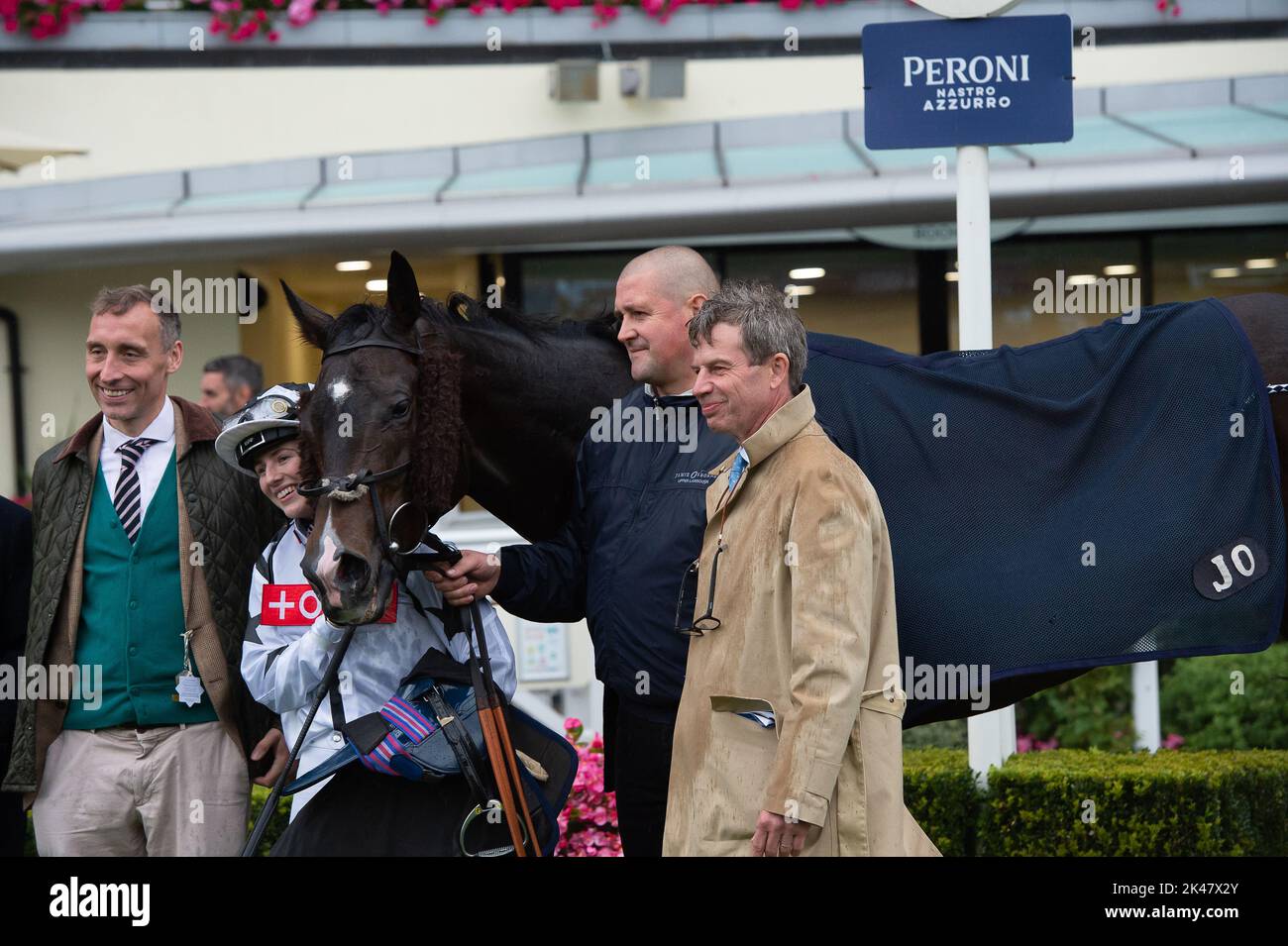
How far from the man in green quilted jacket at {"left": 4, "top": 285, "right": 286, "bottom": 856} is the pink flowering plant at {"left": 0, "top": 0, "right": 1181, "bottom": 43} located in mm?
6358

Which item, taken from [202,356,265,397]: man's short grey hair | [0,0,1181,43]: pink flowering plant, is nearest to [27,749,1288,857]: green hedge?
[202,356,265,397]: man's short grey hair

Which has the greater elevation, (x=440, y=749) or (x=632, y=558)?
(x=632, y=558)

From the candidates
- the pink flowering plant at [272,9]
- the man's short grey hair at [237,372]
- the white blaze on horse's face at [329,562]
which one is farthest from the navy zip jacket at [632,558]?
the pink flowering plant at [272,9]

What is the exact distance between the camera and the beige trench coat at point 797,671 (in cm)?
263

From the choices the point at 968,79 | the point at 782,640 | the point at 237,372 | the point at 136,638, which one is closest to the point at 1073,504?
the point at 782,640

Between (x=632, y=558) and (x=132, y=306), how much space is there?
153 centimetres

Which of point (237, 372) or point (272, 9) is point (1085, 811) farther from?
point (272, 9)

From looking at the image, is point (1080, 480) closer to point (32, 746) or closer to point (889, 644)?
point (889, 644)

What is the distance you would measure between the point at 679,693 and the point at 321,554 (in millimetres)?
907

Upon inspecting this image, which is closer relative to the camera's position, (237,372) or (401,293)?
(401,293)

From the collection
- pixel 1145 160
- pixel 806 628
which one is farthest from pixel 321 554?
pixel 1145 160

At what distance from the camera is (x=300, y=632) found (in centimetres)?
326

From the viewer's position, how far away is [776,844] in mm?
2660

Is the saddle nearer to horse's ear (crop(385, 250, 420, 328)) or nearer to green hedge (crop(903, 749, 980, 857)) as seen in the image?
horse's ear (crop(385, 250, 420, 328))
